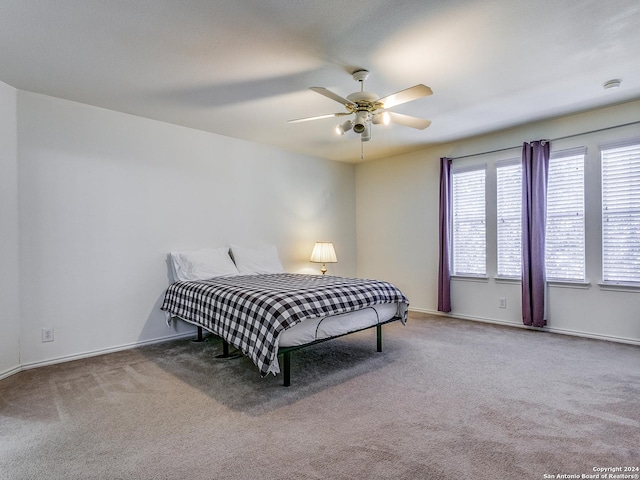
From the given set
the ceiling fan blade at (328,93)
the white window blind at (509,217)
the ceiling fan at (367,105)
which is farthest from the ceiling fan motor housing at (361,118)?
the white window blind at (509,217)

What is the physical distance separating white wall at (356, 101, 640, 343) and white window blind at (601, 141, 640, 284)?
0.26 feet

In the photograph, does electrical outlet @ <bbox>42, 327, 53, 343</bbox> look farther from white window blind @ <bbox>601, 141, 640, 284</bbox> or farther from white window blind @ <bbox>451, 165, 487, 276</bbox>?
white window blind @ <bbox>601, 141, 640, 284</bbox>

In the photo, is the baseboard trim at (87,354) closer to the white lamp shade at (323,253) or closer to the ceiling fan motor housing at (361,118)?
the white lamp shade at (323,253)

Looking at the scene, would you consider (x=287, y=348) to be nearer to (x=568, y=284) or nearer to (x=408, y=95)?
(x=408, y=95)

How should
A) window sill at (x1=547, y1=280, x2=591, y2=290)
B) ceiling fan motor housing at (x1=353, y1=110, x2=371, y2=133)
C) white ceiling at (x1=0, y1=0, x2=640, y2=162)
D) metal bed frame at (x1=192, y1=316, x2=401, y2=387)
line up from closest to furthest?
white ceiling at (x1=0, y1=0, x2=640, y2=162) → metal bed frame at (x1=192, y1=316, x2=401, y2=387) → ceiling fan motor housing at (x1=353, y1=110, x2=371, y2=133) → window sill at (x1=547, y1=280, x2=591, y2=290)

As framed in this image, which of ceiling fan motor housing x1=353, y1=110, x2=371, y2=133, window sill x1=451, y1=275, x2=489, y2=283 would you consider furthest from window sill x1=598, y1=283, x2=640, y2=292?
ceiling fan motor housing x1=353, y1=110, x2=371, y2=133

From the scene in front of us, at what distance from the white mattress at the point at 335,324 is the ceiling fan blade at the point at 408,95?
182cm

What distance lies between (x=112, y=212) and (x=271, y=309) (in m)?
2.32

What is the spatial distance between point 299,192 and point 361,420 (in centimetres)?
394

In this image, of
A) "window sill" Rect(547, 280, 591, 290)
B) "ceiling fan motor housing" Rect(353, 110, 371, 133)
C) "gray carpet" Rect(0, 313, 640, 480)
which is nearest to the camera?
"gray carpet" Rect(0, 313, 640, 480)

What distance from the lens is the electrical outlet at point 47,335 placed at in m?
3.25

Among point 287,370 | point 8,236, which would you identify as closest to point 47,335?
point 8,236

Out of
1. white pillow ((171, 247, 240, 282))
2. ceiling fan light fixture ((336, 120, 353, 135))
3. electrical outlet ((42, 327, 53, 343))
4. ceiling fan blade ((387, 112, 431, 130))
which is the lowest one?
electrical outlet ((42, 327, 53, 343))

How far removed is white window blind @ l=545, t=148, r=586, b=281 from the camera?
3996 mm
